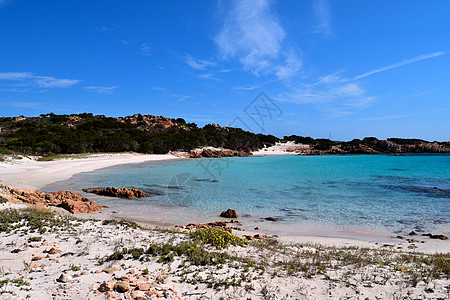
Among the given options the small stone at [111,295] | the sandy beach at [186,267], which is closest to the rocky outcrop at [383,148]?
the sandy beach at [186,267]

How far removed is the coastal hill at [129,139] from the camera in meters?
41.7

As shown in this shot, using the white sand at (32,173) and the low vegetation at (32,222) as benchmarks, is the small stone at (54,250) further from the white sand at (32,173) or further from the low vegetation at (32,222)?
the white sand at (32,173)

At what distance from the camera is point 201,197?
642 inches

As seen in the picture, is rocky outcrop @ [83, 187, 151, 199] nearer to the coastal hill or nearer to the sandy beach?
the sandy beach

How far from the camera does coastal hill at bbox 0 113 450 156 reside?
137ft

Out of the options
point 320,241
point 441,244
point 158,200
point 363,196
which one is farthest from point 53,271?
point 363,196

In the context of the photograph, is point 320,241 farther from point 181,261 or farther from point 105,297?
point 105,297

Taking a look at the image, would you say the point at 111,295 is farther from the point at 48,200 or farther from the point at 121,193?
the point at 121,193

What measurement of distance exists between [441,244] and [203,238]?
8.16 metres

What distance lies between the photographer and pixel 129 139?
55625 millimetres

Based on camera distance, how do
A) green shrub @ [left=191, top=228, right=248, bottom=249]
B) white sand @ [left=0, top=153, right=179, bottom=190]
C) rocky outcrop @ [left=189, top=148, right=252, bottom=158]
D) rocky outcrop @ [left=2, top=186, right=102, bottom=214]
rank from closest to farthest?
green shrub @ [left=191, top=228, right=248, bottom=249] → rocky outcrop @ [left=2, top=186, right=102, bottom=214] → white sand @ [left=0, top=153, right=179, bottom=190] → rocky outcrop @ [left=189, top=148, right=252, bottom=158]

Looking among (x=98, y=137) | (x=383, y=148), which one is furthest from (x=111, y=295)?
(x=383, y=148)

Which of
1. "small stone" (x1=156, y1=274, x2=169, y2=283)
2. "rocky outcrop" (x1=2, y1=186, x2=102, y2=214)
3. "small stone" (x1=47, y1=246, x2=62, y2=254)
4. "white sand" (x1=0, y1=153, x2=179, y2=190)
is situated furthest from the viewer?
"white sand" (x1=0, y1=153, x2=179, y2=190)

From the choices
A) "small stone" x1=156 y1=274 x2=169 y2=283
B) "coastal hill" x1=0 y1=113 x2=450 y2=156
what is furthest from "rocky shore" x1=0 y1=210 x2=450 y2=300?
"coastal hill" x1=0 y1=113 x2=450 y2=156
